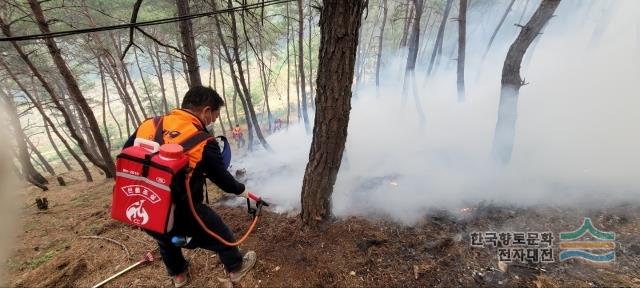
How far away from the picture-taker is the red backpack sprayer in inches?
90.0

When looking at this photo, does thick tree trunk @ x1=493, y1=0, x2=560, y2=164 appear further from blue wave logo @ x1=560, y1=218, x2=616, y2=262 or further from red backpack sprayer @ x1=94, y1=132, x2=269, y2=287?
red backpack sprayer @ x1=94, y1=132, x2=269, y2=287

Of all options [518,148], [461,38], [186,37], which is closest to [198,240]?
[186,37]

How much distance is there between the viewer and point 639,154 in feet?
19.9

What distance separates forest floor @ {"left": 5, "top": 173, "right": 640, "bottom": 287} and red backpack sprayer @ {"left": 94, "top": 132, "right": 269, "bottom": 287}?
145cm

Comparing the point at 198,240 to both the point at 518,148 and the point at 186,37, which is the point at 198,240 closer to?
the point at 186,37

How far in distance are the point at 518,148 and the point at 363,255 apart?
7.17 m

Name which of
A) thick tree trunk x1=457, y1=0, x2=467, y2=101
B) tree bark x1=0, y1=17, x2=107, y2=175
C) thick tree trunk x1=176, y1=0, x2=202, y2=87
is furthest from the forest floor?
thick tree trunk x1=457, y1=0, x2=467, y2=101

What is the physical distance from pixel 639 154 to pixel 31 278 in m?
11.7

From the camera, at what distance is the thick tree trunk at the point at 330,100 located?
2957 mm

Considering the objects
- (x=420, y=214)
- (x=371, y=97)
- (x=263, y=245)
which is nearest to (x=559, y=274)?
(x=420, y=214)

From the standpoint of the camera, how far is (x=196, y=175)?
2.60 m

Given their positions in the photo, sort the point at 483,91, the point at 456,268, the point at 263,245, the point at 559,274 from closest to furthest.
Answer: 1. the point at 559,274
2. the point at 456,268
3. the point at 263,245
4. the point at 483,91

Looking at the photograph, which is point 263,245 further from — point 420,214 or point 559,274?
point 559,274

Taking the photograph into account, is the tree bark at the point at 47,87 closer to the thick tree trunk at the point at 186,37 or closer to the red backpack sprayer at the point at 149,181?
the thick tree trunk at the point at 186,37
